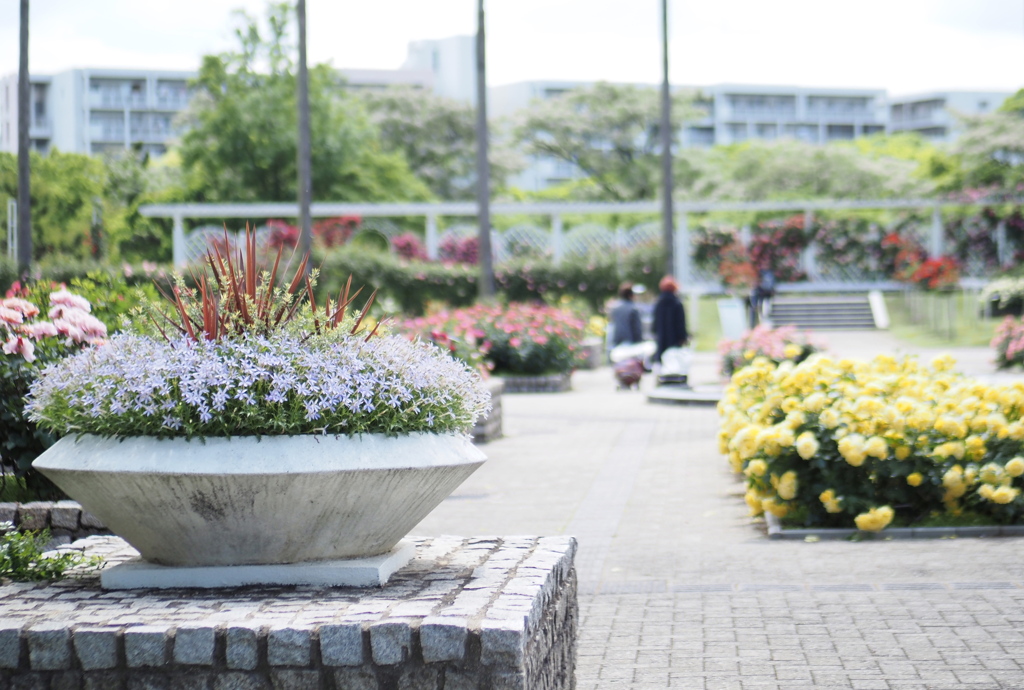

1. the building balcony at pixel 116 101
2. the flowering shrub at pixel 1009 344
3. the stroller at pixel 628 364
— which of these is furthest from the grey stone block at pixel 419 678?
the building balcony at pixel 116 101

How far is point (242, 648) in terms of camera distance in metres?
3.38

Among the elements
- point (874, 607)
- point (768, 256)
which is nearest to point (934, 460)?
point (874, 607)

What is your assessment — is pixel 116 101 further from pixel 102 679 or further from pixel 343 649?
pixel 343 649

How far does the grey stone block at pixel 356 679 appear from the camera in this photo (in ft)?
Answer: 11.1

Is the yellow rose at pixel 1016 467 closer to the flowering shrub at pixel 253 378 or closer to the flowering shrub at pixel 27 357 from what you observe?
the flowering shrub at pixel 253 378

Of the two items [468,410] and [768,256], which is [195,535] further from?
[768,256]

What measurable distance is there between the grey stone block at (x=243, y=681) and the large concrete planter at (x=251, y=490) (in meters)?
0.58

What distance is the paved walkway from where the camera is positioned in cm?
480

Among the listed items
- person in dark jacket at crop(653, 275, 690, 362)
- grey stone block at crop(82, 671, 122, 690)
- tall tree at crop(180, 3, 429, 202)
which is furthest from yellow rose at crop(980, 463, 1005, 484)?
tall tree at crop(180, 3, 429, 202)

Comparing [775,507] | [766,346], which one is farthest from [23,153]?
[775,507]

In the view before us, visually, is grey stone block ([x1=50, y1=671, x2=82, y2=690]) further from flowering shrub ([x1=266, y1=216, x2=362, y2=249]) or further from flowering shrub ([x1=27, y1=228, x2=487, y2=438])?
flowering shrub ([x1=266, y1=216, x2=362, y2=249])

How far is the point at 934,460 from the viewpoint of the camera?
7387mm

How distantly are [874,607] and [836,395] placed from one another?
2385mm

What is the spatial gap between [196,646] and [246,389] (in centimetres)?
84
